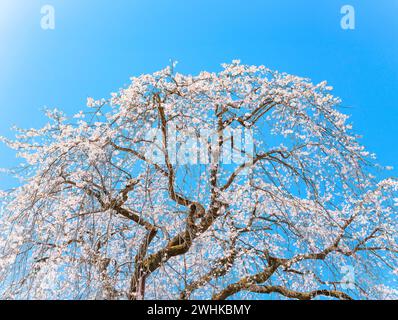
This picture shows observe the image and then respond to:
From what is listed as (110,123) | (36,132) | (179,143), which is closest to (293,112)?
(179,143)

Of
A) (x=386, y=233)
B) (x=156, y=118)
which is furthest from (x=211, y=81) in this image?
(x=386, y=233)

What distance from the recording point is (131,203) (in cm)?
321

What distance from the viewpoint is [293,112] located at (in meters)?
2.81

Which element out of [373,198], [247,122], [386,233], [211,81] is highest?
[211,81]
